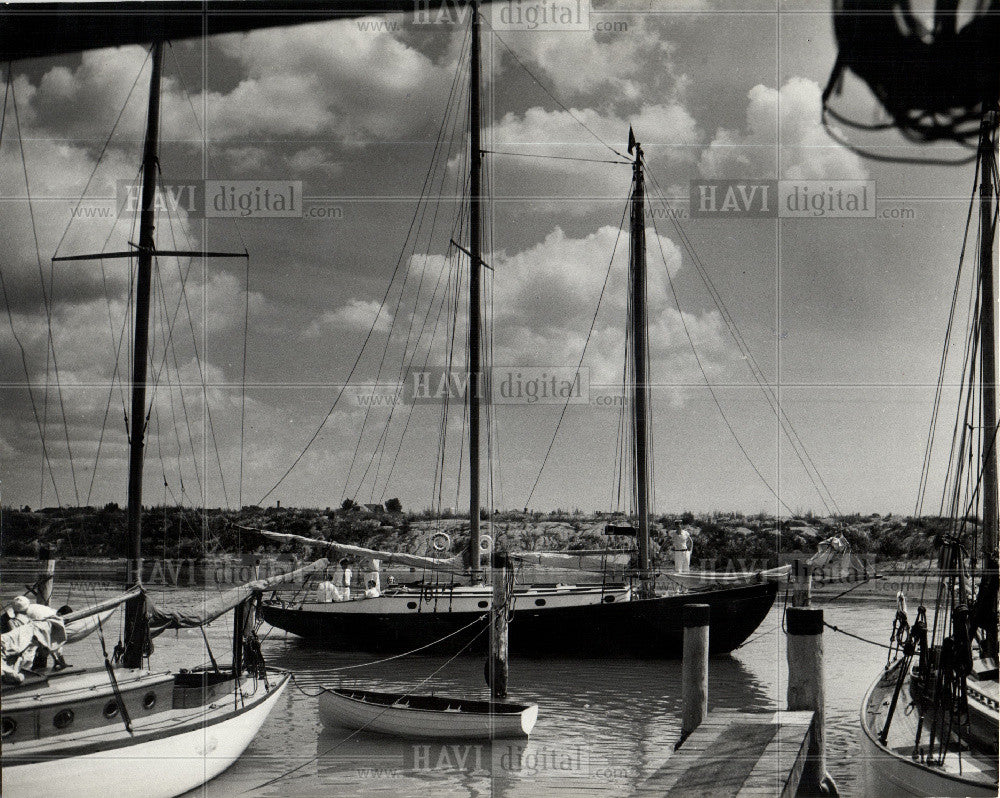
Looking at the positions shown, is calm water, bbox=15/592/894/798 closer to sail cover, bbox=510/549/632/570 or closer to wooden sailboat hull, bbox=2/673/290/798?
wooden sailboat hull, bbox=2/673/290/798

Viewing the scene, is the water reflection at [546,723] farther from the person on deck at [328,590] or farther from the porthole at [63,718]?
the porthole at [63,718]

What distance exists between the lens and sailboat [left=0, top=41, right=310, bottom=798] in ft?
18.4

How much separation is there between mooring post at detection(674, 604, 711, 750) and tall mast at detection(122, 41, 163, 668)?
12.7ft

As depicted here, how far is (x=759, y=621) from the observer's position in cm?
1293

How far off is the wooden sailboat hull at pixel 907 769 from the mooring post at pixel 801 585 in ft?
6.85

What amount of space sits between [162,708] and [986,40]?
704cm

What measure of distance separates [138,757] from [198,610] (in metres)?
2.37

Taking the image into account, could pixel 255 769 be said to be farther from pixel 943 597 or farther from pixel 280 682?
pixel 943 597

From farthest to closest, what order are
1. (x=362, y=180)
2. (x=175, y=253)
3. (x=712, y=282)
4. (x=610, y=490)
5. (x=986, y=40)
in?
1. (x=610, y=490)
2. (x=712, y=282)
3. (x=362, y=180)
4. (x=175, y=253)
5. (x=986, y=40)

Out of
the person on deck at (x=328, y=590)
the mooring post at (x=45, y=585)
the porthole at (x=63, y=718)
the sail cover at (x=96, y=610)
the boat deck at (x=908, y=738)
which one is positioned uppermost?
the mooring post at (x=45, y=585)

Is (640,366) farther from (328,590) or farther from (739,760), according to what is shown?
(739,760)

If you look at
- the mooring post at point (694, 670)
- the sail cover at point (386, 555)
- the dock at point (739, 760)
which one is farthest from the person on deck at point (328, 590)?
the dock at point (739, 760)

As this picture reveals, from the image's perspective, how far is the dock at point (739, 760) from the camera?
14.0 ft

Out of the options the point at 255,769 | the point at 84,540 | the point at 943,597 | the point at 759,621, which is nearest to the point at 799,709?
the point at 943,597
